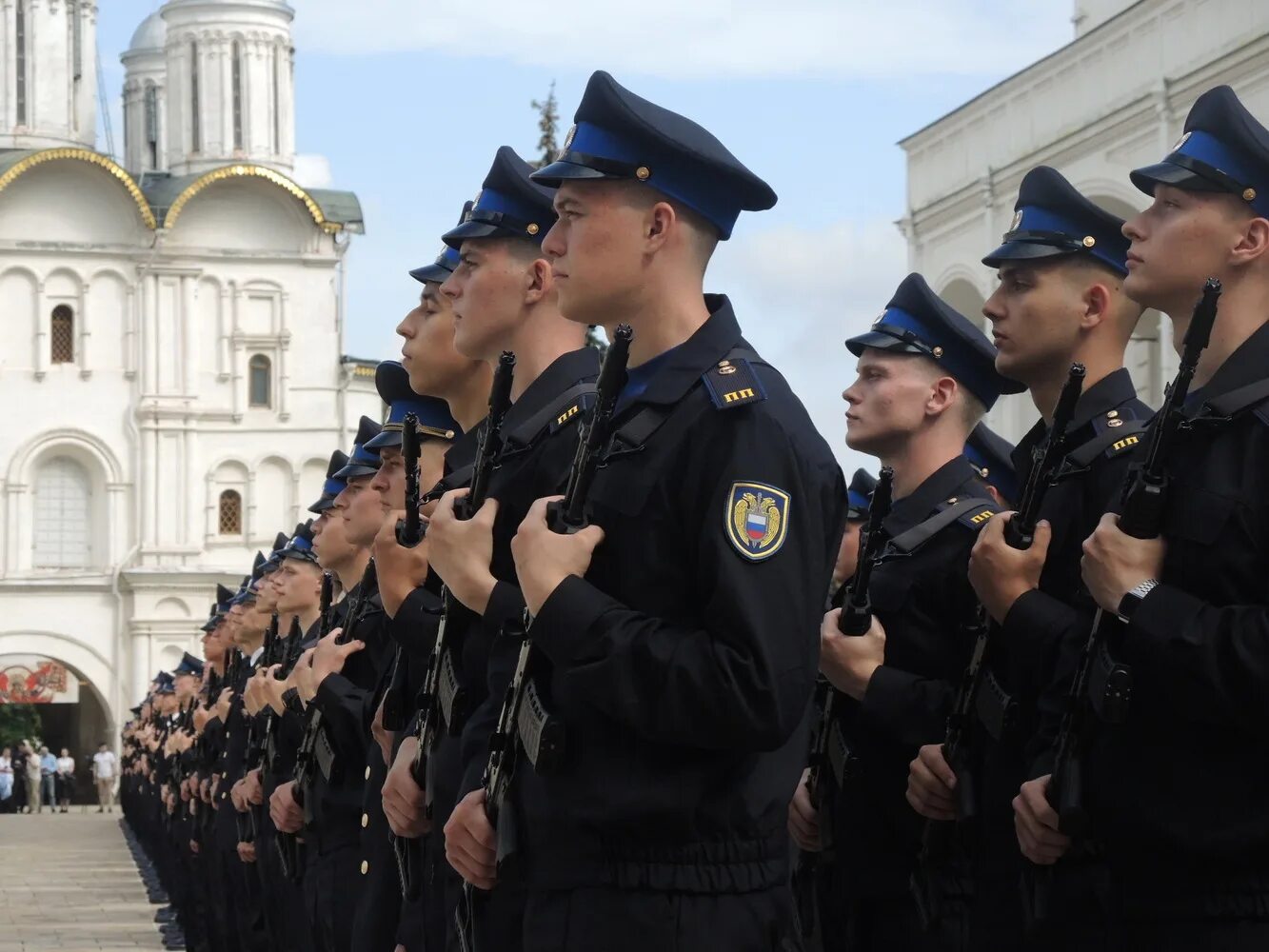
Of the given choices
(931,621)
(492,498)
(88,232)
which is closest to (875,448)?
(931,621)

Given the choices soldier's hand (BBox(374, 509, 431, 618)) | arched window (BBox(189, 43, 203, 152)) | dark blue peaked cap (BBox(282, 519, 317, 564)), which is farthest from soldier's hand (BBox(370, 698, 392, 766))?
arched window (BBox(189, 43, 203, 152))

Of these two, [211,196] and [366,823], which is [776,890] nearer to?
[366,823]

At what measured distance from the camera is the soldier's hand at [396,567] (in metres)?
4.84

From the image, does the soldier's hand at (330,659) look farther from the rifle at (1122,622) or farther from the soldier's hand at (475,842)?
the rifle at (1122,622)

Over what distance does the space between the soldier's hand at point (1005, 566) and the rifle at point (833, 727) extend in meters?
0.53

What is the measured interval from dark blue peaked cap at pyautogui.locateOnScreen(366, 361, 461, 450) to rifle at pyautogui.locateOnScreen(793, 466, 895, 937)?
1552 mm

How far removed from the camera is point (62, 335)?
49.5 meters

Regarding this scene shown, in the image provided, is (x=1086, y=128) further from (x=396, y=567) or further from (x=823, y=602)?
(x=823, y=602)

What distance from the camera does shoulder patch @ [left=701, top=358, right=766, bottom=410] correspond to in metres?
3.56

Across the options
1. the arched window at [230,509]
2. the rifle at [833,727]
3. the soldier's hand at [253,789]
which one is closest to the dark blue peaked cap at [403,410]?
the rifle at [833,727]

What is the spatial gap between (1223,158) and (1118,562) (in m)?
0.76

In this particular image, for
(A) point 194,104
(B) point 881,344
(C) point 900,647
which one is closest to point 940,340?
(B) point 881,344

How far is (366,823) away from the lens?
579 cm

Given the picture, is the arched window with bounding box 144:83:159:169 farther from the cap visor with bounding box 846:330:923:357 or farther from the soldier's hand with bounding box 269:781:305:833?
the cap visor with bounding box 846:330:923:357
